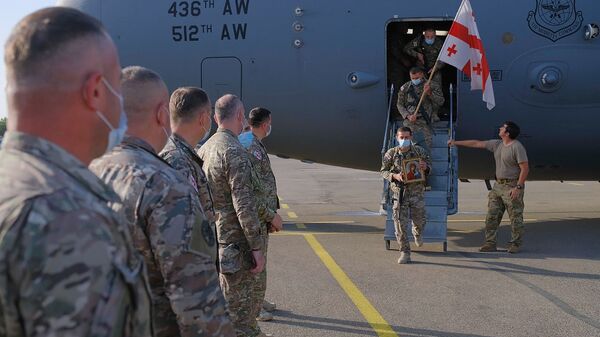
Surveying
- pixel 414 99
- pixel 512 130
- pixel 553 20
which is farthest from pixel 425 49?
pixel 512 130

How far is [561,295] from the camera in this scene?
6.22 metres

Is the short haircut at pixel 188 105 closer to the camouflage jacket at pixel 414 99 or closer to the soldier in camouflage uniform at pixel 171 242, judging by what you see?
the soldier in camouflage uniform at pixel 171 242

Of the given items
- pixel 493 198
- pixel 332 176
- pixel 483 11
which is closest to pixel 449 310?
pixel 493 198

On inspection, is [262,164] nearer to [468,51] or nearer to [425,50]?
[468,51]

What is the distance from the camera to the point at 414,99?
8.70 m

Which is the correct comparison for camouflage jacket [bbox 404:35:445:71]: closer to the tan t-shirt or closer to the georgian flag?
the georgian flag

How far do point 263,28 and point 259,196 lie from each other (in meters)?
4.80

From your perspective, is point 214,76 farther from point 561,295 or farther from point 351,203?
point 351,203

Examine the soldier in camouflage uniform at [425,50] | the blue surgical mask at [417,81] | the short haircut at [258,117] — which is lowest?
the short haircut at [258,117]

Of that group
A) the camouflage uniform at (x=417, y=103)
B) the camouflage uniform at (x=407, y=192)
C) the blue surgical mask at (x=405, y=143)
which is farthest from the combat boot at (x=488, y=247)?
the blue surgical mask at (x=405, y=143)

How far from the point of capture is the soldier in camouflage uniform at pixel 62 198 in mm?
1322

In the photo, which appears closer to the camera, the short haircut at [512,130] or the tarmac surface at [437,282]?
the tarmac surface at [437,282]

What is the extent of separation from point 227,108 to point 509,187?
16.9 feet

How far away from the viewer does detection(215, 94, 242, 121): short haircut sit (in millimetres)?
4445
